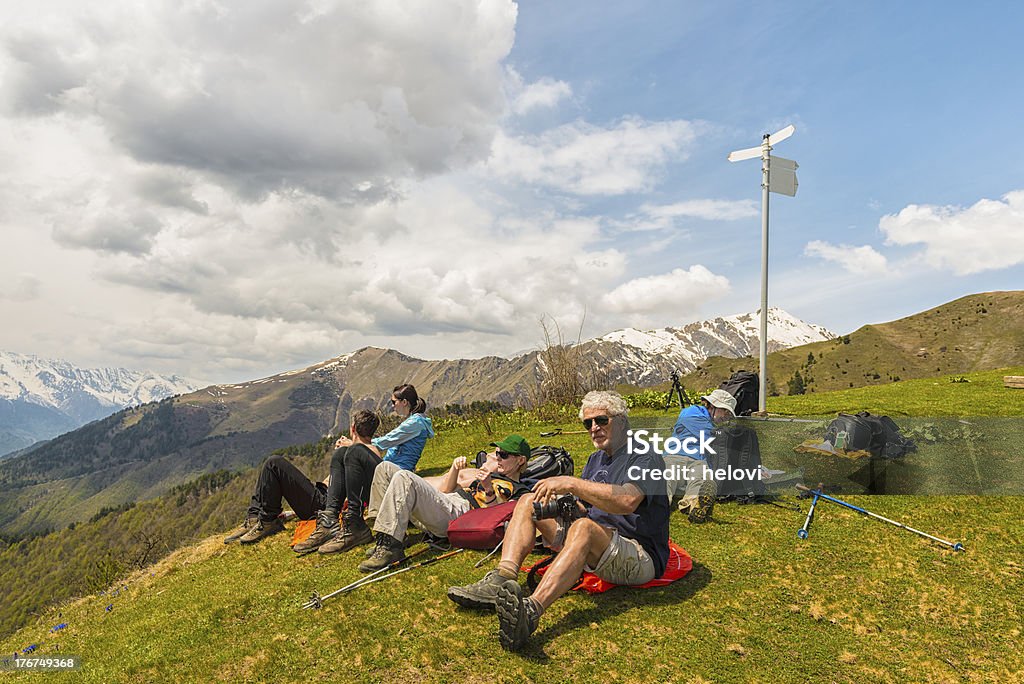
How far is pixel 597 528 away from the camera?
16.9 ft

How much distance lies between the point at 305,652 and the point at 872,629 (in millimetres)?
5369

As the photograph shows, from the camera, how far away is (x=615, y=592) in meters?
5.85

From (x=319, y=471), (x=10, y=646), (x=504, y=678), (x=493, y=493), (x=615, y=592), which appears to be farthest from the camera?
(x=319, y=471)

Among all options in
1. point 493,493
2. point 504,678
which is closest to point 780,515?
point 493,493

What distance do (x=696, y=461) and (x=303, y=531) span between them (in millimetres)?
6247

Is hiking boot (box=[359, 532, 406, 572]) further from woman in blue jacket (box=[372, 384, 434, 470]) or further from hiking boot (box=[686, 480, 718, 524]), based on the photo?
hiking boot (box=[686, 480, 718, 524])

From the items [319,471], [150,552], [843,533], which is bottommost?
[319,471]

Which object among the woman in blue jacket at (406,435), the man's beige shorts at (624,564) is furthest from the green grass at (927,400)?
the man's beige shorts at (624,564)

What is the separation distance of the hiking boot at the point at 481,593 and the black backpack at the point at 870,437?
7.04 meters

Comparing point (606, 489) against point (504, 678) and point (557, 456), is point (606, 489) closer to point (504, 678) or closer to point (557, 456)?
point (504, 678)

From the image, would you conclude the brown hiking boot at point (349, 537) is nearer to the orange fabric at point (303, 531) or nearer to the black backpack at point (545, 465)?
the orange fabric at point (303, 531)

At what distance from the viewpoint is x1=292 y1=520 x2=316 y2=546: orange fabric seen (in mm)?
8383

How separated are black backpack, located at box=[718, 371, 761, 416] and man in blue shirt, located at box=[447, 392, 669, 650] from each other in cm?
730

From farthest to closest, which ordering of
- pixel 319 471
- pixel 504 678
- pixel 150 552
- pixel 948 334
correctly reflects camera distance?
1. pixel 948 334
2. pixel 319 471
3. pixel 150 552
4. pixel 504 678
